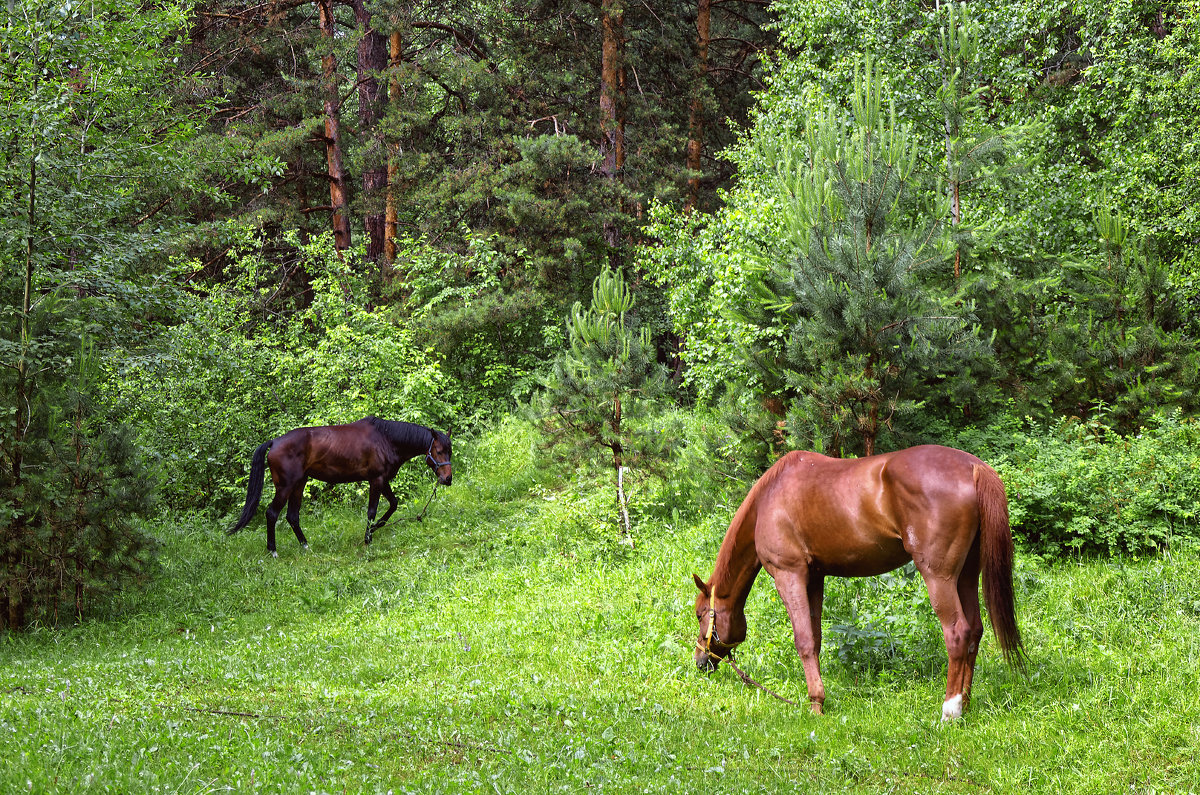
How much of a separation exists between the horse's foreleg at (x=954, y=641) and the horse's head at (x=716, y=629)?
5.11 ft

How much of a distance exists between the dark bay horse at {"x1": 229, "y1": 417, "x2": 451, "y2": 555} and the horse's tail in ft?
31.5

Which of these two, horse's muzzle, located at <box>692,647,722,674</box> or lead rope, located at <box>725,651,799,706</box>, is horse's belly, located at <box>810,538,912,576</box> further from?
horse's muzzle, located at <box>692,647,722,674</box>

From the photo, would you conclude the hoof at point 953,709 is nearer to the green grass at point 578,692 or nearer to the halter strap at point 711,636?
the green grass at point 578,692

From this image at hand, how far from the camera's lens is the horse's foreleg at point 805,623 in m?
5.74

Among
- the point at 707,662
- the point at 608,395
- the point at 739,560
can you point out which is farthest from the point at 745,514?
the point at 608,395

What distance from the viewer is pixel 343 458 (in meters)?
13.4

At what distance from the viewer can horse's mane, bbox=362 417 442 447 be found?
44.9 feet

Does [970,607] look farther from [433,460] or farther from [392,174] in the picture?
[392,174]

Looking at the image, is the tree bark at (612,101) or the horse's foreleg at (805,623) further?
the tree bark at (612,101)

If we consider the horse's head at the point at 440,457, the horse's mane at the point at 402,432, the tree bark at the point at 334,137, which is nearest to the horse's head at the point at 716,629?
the horse's head at the point at 440,457

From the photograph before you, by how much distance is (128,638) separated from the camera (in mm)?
8945

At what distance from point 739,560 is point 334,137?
18.6 metres

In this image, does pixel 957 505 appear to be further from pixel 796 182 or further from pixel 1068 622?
pixel 796 182

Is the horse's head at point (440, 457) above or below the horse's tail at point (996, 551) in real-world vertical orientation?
below
